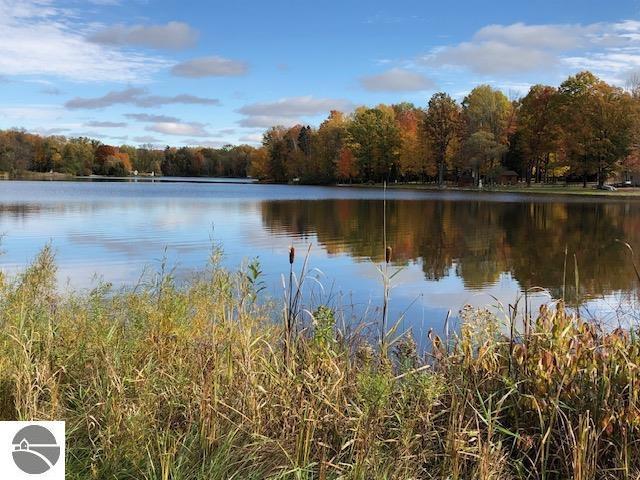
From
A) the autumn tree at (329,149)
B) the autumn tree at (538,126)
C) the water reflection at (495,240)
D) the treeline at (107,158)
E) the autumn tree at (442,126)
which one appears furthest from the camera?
the treeline at (107,158)

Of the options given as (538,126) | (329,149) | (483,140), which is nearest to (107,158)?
(329,149)

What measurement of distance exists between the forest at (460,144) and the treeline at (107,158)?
411 mm

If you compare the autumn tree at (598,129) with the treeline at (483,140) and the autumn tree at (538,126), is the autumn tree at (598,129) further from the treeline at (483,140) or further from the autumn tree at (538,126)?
the autumn tree at (538,126)

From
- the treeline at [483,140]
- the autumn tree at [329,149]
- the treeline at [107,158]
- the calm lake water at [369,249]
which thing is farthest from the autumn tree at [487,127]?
the treeline at [107,158]

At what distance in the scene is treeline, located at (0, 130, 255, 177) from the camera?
123312mm

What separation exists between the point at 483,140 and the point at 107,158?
345ft

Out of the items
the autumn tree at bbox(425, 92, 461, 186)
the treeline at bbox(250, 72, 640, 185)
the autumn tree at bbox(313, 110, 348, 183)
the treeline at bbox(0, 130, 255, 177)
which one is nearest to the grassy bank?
the treeline at bbox(250, 72, 640, 185)

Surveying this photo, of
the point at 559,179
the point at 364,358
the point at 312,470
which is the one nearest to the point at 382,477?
the point at 312,470

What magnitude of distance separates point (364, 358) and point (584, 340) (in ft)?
5.73

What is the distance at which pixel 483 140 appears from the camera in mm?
72375

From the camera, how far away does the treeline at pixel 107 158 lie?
12331 centimetres

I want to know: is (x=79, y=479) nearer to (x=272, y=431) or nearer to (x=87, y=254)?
(x=272, y=431)

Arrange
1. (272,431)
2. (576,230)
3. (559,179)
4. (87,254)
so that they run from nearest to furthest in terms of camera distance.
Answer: (272,431) → (87,254) → (576,230) → (559,179)

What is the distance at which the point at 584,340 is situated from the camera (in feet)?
14.8
